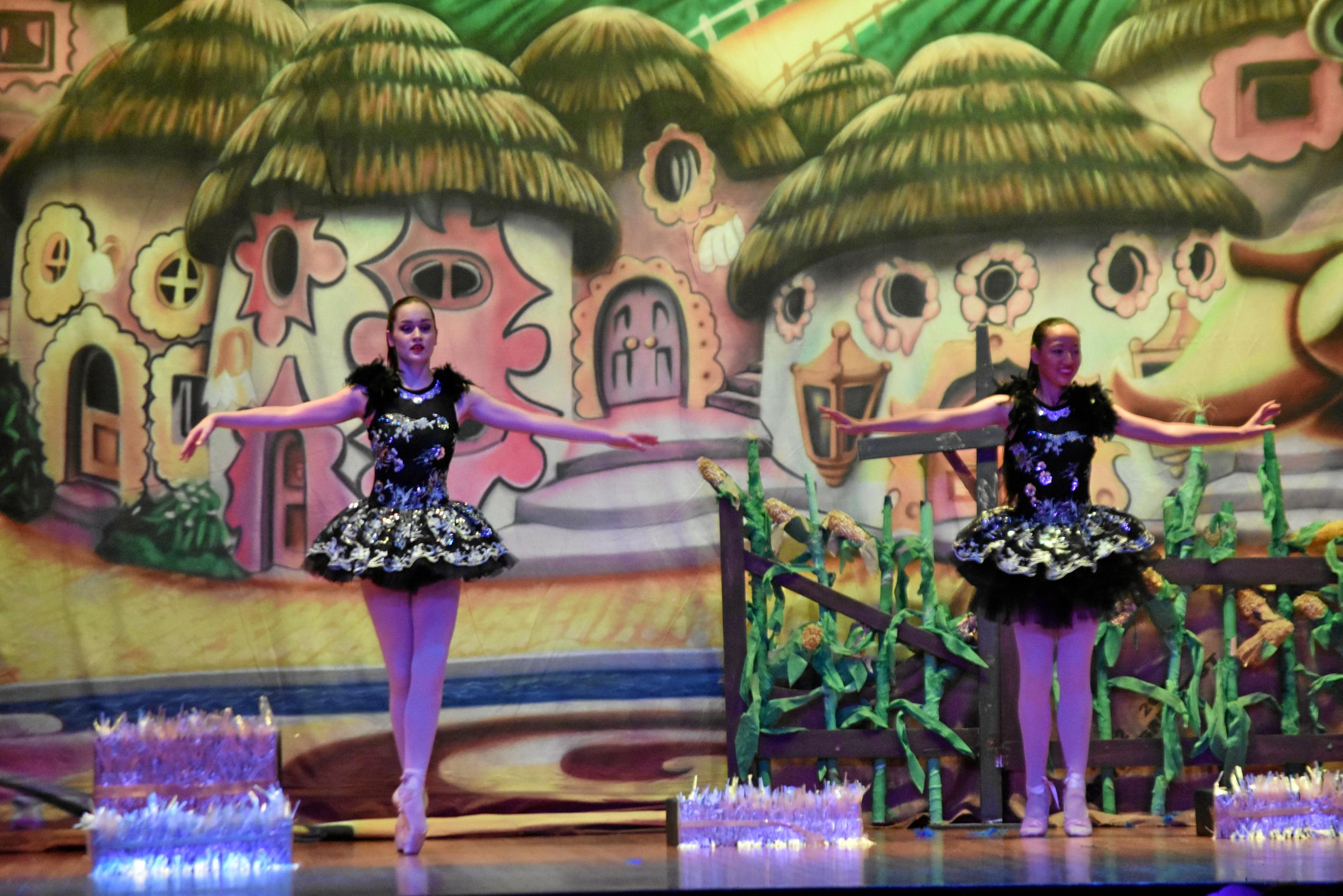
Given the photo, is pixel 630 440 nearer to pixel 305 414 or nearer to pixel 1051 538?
pixel 305 414

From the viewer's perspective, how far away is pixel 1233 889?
115 inches

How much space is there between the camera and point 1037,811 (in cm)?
443

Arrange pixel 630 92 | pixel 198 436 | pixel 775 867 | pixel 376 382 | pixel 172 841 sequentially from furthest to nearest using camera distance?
pixel 630 92
pixel 376 382
pixel 198 436
pixel 172 841
pixel 775 867

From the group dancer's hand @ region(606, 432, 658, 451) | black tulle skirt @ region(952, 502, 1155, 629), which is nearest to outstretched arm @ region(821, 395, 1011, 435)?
black tulle skirt @ region(952, 502, 1155, 629)

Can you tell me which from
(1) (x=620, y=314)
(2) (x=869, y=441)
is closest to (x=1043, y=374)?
(2) (x=869, y=441)

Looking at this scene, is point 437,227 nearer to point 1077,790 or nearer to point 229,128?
point 229,128

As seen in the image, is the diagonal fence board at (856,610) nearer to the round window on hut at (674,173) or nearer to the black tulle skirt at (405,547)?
the black tulle skirt at (405,547)

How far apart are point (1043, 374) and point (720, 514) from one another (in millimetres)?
1327

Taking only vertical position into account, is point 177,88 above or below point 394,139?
above

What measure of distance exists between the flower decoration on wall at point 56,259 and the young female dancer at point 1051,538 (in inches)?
118

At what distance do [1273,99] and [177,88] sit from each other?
4314 mm

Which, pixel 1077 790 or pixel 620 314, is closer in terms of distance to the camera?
pixel 1077 790

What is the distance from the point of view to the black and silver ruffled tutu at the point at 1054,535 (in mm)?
4293

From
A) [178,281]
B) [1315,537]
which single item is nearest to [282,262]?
[178,281]
